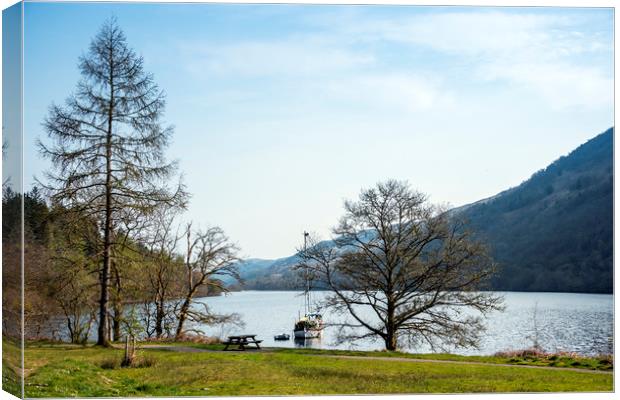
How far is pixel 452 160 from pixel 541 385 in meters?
4.37

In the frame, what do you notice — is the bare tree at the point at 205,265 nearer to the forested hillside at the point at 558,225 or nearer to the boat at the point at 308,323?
the boat at the point at 308,323

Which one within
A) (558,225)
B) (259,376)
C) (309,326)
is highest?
(558,225)

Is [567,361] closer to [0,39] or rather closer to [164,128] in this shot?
[164,128]

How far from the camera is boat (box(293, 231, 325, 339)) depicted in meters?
16.6

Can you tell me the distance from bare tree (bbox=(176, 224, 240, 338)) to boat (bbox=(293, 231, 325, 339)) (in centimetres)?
170

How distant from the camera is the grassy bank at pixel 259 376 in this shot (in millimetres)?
11992

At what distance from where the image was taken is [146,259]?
1686 centimetres

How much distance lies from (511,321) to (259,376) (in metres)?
7.82

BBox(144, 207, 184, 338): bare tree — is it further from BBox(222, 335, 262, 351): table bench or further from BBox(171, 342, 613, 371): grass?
BBox(222, 335, 262, 351): table bench

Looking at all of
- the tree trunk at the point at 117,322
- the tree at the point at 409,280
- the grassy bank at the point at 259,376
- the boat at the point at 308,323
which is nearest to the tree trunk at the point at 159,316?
the tree trunk at the point at 117,322

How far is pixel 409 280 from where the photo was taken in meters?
18.5

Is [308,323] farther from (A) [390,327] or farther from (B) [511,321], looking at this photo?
(B) [511,321]

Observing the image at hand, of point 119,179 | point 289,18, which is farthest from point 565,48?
point 119,179

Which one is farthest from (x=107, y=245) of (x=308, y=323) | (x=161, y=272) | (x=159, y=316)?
(x=308, y=323)
